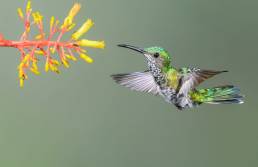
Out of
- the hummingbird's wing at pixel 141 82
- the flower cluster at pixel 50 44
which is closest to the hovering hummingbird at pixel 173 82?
the hummingbird's wing at pixel 141 82

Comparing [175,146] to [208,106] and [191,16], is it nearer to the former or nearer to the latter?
[208,106]

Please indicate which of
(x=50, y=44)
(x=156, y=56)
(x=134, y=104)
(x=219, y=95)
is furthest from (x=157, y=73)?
(x=134, y=104)

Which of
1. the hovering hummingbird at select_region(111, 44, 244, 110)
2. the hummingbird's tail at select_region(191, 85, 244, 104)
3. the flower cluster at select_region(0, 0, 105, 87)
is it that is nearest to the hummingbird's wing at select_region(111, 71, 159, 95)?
the hovering hummingbird at select_region(111, 44, 244, 110)

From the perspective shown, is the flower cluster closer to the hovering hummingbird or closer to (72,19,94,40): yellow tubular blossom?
(72,19,94,40): yellow tubular blossom

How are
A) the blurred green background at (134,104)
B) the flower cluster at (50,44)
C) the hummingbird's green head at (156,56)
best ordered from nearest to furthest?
the flower cluster at (50,44)
the hummingbird's green head at (156,56)
the blurred green background at (134,104)

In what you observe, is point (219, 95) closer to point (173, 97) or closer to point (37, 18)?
point (173, 97)

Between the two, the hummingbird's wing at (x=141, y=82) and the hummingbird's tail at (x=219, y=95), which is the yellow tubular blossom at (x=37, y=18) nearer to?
the hummingbird's wing at (x=141, y=82)
